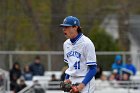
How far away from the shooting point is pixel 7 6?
3191 cm

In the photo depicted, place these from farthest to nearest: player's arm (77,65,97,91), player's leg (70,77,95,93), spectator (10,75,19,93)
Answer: spectator (10,75,19,93) < player's leg (70,77,95,93) < player's arm (77,65,97,91)

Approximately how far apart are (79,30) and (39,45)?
2524cm

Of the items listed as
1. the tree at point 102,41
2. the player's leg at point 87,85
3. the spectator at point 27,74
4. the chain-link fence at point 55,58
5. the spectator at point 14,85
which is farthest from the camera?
the tree at point 102,41

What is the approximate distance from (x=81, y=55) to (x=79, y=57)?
38mm

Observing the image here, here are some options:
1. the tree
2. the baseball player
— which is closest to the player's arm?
the baseball player

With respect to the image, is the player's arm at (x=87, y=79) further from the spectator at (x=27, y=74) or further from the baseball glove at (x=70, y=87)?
the spectator at (x=27, y=74)

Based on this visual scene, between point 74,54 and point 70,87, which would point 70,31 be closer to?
point 74,54

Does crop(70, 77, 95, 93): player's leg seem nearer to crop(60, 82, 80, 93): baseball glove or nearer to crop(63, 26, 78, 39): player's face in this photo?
crop(60, 82, 80, 93): baseball glove

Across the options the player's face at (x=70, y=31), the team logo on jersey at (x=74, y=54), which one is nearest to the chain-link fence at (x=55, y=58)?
the team logo on jersey at (x=74, y=54)

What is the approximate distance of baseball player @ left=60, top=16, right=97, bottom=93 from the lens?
27.0 ft

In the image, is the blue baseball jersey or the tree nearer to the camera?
the blue baseball jersey

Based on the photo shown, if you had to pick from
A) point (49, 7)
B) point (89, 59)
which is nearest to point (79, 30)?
point (89, 59)

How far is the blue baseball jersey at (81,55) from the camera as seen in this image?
325 inches

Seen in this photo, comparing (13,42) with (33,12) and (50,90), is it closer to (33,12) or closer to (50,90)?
(33,12)
